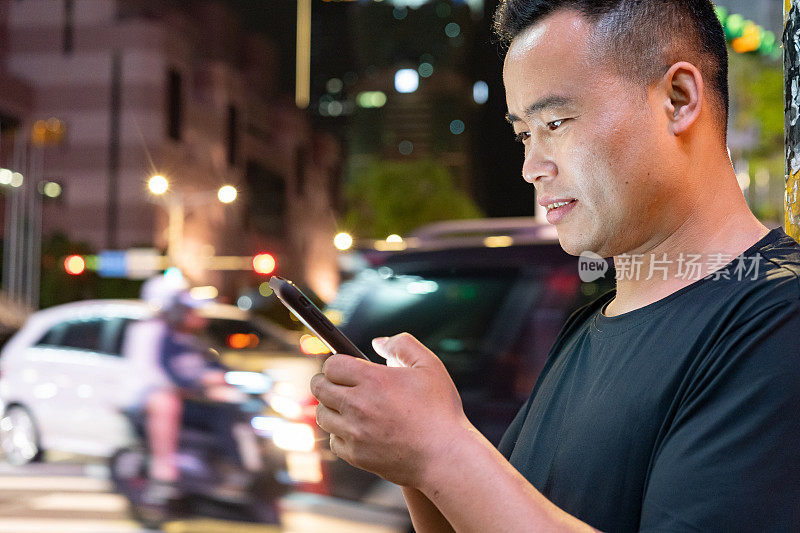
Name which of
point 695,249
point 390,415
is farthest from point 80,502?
point 695,249

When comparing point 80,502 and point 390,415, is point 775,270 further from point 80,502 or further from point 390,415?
point 80,502

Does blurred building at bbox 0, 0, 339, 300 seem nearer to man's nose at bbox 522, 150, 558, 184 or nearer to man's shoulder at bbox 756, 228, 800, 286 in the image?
man's nose at bbox 522, 150, 558, 184

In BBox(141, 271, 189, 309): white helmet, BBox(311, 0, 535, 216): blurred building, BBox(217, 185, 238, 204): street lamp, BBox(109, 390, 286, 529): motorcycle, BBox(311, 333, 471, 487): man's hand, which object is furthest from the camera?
BBox(311, 0, 535, 216): blurred building

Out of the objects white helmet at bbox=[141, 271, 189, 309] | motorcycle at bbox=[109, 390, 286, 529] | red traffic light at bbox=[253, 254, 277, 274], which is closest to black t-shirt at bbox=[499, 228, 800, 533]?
motorcycle at bbox=[109, 390, 286, 529]

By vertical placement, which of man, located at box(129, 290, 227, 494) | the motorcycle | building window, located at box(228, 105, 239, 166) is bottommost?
the motorcycle

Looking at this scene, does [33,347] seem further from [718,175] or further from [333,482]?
[718,175]

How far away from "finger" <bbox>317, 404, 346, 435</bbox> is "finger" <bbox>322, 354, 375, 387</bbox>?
41mm

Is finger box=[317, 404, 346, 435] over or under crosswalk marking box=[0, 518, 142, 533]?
over

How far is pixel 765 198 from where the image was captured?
2191 cm

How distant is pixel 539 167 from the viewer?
3.30 feet

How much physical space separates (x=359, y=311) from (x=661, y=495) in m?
2.64

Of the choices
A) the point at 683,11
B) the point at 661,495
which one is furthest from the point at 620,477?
the point at 683,11

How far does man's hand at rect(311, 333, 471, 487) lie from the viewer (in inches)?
32.4

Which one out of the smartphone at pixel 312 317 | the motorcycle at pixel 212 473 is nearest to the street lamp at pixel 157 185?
the motorcycle at pixel 212 473
